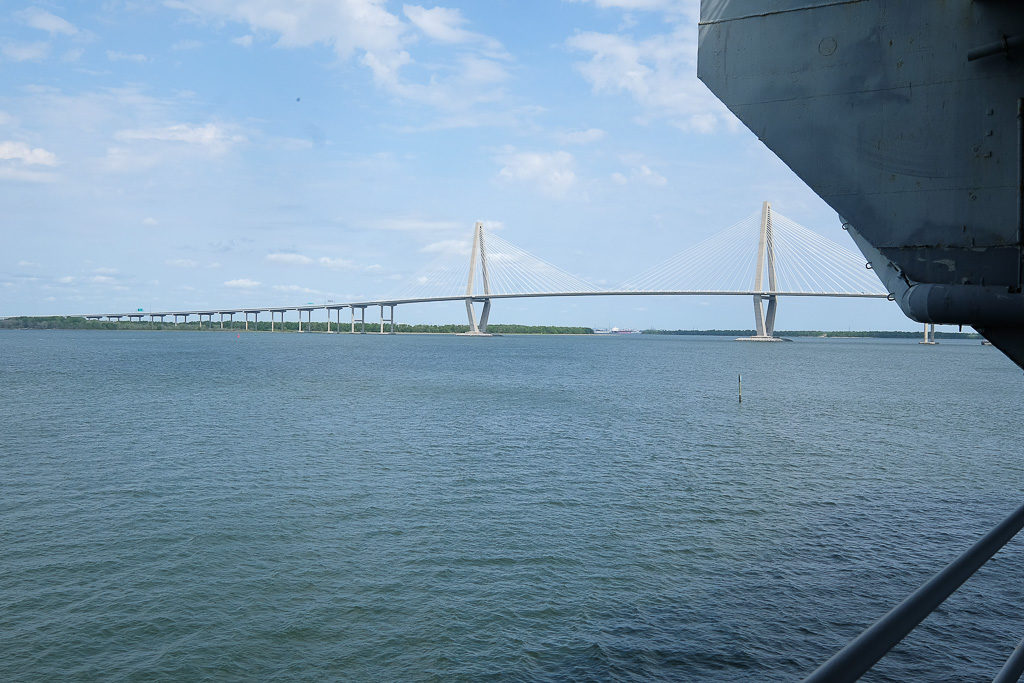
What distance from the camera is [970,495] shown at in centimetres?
1856

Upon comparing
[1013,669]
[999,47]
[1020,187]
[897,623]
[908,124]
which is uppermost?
[999,47]

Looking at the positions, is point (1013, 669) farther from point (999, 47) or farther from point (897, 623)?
point (999, 47)

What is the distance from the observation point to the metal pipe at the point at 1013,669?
1575mm

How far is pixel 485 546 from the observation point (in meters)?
14.1

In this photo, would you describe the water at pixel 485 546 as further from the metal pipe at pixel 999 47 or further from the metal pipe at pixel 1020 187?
the metal pipe at pixel 999 47

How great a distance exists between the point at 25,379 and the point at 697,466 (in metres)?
46.7

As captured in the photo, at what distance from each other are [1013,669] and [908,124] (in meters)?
4.91

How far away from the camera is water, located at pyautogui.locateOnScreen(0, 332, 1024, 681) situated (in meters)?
9.96

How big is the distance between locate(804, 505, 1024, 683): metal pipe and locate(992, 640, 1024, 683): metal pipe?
0.70ft

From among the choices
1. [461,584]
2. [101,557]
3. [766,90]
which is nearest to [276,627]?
[461,584]

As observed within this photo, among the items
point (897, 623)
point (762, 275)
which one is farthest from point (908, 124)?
point (762, 275)

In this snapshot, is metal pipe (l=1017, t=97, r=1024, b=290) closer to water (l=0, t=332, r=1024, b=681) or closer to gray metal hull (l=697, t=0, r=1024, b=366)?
gray metal hull (l=697, t=0, r=1024, b=366)

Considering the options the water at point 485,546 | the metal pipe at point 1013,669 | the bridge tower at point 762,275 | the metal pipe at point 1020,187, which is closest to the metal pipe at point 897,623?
the metal pipe at point 1013,669

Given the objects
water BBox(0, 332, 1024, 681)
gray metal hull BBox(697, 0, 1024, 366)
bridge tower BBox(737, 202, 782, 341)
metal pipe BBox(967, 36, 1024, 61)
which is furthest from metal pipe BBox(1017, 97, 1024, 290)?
bridge tower BBox(737, 202, 782, 341)
